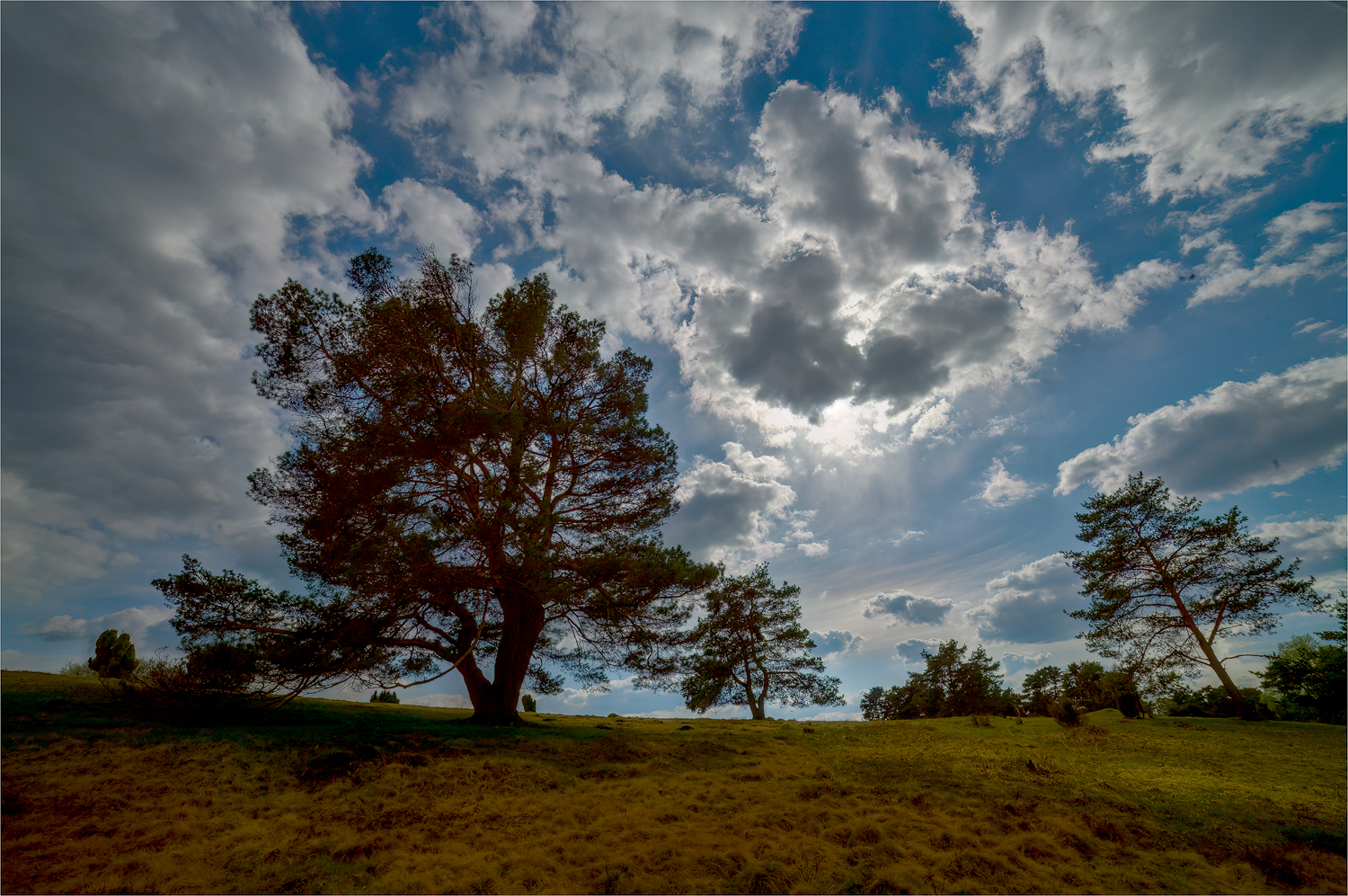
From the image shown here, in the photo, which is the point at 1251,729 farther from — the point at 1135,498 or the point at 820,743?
the point at 820,743

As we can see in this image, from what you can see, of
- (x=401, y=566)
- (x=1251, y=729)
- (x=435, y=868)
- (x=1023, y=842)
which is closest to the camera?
(x=435, y=868)

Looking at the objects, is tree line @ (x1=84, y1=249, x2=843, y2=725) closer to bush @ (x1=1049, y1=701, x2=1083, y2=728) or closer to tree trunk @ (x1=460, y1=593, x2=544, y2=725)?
tree trunk @ (x1=460, y1=593, x2=544, y2=725)

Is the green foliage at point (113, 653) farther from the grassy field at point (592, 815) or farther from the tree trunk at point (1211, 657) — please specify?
the tree trunk at point (1211, 657)

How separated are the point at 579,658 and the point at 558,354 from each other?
367 inches

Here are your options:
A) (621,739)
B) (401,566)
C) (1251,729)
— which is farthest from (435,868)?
(1251,729)

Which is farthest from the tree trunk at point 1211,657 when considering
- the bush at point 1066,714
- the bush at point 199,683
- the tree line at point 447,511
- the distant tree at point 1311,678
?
the bush at point 199,683

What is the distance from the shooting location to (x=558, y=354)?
15141mm

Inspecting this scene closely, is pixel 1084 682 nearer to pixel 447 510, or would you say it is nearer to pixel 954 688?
pixel 954 688

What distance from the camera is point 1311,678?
2081 centimetres

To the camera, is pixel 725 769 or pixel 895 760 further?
pixel 895 760

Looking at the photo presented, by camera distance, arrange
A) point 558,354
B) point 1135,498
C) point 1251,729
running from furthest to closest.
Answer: point 1135,498
point 1251,729
point 558,354

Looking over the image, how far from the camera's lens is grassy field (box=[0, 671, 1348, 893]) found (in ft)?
18.9

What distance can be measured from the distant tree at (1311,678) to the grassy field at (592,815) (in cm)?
1187

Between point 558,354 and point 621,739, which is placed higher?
point 558,354
